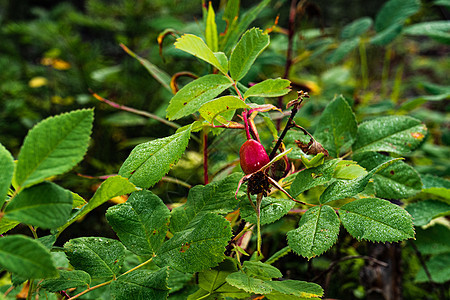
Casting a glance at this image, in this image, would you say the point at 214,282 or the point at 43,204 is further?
the point at 214,282

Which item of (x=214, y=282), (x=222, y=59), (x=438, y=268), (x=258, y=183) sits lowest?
(x=438, y=268)

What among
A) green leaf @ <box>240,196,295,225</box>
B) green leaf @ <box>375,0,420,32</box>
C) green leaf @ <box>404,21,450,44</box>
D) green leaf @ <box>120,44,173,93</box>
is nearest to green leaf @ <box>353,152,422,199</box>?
green leaf @ <box>240,196,295,225</box>

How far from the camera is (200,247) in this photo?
33 centimetres

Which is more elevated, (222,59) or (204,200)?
(222,59)

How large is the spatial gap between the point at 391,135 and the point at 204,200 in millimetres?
296

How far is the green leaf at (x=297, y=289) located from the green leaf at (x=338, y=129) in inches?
7.9

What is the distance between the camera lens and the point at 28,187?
0.26m

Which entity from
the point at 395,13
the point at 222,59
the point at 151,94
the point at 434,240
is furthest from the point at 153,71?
the point at 151,94

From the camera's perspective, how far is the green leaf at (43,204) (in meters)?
0.25

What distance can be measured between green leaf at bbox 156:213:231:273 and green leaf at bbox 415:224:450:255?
1.69 ft

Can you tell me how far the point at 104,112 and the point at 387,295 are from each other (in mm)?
1313

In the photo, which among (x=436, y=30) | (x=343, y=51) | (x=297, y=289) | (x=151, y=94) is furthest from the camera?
(x=151, y=94)

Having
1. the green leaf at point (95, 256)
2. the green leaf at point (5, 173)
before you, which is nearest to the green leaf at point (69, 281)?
the green leaf at point (95, 256)

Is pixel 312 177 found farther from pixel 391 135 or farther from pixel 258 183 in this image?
pixel 391 135
